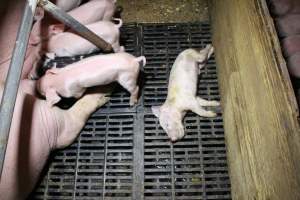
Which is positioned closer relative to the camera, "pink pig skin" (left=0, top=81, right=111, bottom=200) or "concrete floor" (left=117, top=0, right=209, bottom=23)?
"pink pig skin" (left=0, top=81, right=111, bottom=200)

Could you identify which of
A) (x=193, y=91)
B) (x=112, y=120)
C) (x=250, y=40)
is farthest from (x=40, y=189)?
(x=250, y=40)

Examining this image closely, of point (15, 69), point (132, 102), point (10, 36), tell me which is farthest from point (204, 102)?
point (10, 36)

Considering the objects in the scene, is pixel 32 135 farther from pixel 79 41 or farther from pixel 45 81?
pixel 79 41

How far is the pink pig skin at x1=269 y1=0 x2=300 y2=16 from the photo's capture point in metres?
2.16

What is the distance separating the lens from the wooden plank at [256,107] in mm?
1544

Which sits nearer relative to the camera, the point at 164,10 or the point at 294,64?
the point at 294,64

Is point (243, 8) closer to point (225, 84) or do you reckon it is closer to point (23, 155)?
point (225, 84)

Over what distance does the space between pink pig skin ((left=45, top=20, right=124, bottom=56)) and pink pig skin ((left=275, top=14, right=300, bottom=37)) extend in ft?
3.38

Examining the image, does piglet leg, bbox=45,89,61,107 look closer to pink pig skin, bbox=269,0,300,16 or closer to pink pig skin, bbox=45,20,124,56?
pink pig skin, bbox=45,20,124,56

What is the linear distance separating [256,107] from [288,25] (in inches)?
24.3

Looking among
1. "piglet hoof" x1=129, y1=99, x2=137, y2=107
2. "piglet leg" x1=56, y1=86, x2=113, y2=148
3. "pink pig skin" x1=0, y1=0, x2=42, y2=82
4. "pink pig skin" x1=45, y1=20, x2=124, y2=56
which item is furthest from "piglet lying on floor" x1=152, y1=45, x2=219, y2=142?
"pink pig skin" x1=0, y1=0, x2=42, y2=82

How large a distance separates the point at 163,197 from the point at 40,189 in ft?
2.37

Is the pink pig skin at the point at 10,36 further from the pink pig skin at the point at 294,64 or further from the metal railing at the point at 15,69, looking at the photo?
the pink pig skin at the point at 294,64

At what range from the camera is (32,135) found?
1.95 meters
